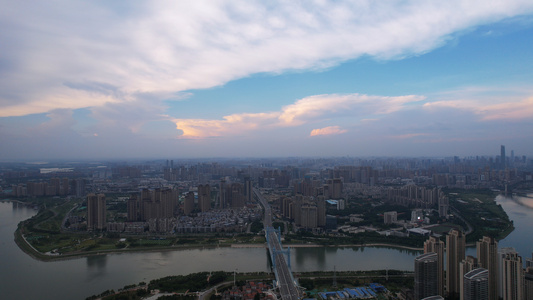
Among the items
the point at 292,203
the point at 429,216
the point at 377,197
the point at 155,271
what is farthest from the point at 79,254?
the point at 377,197

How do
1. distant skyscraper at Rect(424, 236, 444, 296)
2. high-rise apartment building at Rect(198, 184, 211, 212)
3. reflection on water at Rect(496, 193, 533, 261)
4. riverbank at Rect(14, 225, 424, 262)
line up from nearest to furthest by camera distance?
distant skyscraper at Rect(424, 236, 444, 296) → riverbank at Rect(14, 225, 424, 262) → reflection on water at Rect(496, 193, 533, 261) → high-rise apartment building at Rect(198, 184, 211, 212)

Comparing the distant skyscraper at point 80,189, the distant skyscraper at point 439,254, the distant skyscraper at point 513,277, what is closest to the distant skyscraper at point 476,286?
the distant skyscraper at point 513,277

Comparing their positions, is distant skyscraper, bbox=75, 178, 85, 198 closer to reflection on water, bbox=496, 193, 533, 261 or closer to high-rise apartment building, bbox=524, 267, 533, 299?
reflection on water, bbox=496, 193, 533, 261

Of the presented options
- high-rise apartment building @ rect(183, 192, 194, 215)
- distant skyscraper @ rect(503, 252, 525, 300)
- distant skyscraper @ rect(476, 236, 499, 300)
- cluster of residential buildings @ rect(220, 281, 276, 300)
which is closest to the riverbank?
cluster of residential buildings @ rect(220, 281, 276, 300)

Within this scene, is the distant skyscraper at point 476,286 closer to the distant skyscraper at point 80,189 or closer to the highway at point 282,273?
the highway at point 282,273

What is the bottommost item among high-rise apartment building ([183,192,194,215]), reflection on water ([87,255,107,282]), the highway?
reflection on water ([87,255,107,282])

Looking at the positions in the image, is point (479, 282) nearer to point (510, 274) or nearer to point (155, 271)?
point (510, 274)

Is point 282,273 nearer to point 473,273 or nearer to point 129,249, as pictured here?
point 473,273
